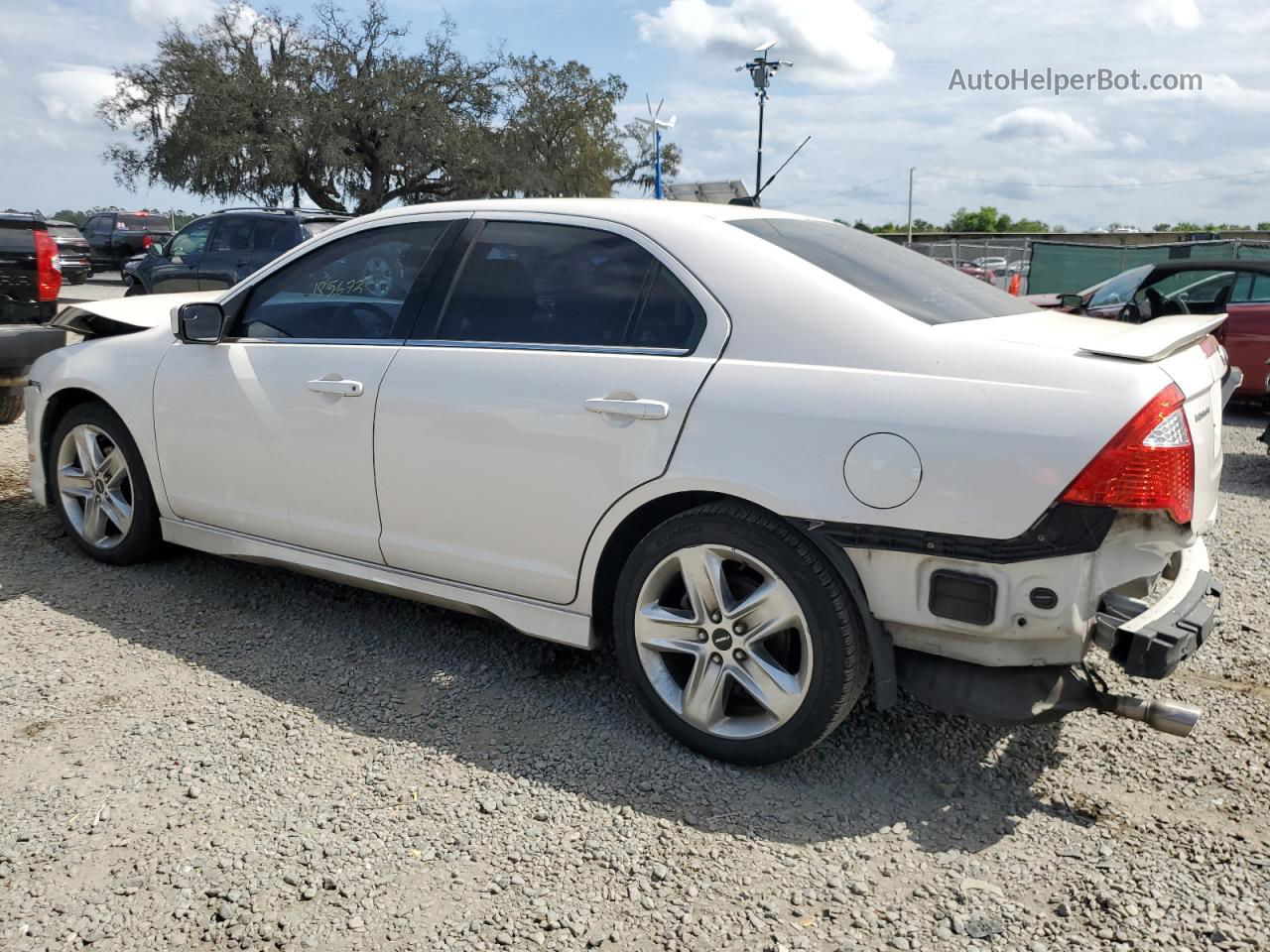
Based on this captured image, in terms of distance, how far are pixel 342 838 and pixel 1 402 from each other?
5228 mm

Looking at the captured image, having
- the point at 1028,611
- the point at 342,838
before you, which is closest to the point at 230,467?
the point at 342,838

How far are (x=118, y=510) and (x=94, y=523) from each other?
6.6 inches

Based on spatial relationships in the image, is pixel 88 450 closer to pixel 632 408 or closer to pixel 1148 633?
pixel 632 408

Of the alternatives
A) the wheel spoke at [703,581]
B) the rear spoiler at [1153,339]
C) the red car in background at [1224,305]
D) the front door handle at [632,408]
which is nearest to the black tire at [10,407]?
the front door handle at [632,408]

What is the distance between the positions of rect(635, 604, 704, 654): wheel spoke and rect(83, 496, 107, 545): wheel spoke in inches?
112

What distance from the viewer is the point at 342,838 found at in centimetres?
268

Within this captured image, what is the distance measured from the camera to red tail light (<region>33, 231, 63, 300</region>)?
8680 millimetres

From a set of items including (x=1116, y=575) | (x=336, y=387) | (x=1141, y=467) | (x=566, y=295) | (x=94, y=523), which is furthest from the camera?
(x=94, y=523)

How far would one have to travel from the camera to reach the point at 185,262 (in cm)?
1497

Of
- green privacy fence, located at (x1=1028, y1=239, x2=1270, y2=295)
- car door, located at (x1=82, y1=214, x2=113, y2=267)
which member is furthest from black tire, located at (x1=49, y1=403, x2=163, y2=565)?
car door, located at (x1=82, y1=214, x2=113, y2=267)

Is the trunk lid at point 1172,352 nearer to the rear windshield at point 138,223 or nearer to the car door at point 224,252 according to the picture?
the car door at point 224,252

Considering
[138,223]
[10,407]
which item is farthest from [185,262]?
[138,223]

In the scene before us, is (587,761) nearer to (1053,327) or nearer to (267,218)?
(1053,327)

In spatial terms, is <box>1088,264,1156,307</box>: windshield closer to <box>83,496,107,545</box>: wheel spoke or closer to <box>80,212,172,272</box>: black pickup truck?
<box>83,496,107,545</box>: wheel spoke
